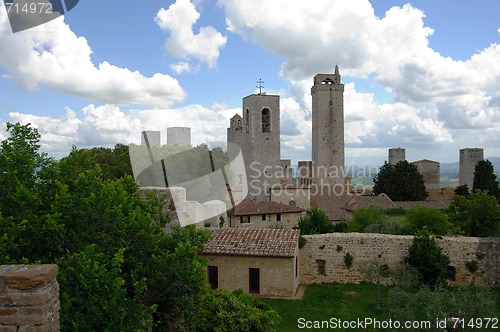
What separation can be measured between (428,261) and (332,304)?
4876mm

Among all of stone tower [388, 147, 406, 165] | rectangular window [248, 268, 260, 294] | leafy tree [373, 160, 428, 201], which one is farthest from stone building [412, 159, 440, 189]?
rectangular window [248, 268, 260, 294]

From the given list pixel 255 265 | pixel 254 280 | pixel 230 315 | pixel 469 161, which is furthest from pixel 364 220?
pixel 469 161

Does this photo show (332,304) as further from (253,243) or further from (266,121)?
(266,121)

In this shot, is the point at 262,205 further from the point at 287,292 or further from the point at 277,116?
the point at 277,116

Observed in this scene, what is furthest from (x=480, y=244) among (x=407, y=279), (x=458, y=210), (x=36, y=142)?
(x=36, y=142)

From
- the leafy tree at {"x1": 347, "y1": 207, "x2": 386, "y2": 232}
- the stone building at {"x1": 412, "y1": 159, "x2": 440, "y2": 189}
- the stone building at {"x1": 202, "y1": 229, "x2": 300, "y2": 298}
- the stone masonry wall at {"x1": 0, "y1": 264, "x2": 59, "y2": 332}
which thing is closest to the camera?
the stone masonry wall at {"x1": 0, "y1": 264, "x2": 59, "y2": 332}

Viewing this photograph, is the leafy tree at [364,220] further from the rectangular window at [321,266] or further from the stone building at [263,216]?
the rectangular window at [321,266]

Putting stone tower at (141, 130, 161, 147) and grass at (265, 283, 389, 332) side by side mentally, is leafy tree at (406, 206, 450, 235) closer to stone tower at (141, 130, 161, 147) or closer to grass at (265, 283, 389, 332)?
grass at (265, 283, 389, 332)

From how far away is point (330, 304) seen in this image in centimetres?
1539

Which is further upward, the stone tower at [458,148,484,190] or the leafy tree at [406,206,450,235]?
the stone tower at [458,148,484,190]

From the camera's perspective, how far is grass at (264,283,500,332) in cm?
1391

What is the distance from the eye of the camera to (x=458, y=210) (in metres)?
24.3

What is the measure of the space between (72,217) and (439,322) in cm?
921

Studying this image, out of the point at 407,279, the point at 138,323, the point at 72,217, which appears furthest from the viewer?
the point at 407,279
